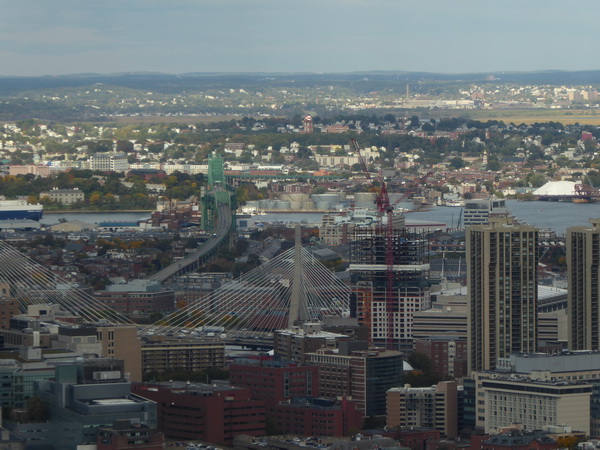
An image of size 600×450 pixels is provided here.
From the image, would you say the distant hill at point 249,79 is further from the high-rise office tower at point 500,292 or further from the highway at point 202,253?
the high-rise office tower at point 500,292

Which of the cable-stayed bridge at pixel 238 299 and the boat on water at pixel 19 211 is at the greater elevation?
the cable-stayed bridge at pixel 238 299

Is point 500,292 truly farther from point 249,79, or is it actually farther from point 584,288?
point 249,79

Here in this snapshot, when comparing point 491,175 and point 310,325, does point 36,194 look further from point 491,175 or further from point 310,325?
point 310,325

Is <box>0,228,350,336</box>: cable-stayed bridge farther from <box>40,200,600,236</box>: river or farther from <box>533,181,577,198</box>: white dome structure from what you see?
<box>533,181,577,198</box>: white dome structure

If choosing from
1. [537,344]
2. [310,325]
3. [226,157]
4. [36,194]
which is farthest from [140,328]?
[226,157]

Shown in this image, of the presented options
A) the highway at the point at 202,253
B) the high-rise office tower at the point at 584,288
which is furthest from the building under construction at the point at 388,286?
the highway at the point at 202,253

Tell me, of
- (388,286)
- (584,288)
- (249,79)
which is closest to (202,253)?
(388,286)

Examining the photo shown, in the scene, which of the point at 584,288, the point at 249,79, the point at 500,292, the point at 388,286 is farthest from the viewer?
the point at 249,79
